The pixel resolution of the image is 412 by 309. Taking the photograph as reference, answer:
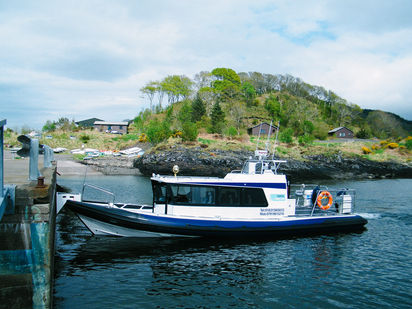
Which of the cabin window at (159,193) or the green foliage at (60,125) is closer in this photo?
the cabin window at (159,193)

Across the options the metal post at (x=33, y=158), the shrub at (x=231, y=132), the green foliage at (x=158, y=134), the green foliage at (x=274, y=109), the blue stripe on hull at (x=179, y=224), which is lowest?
the blue stripe on hull at (x=179, y=224)

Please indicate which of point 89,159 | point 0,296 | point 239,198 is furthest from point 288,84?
point 0,296

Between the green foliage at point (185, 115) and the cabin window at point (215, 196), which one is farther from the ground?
→ the green foliage at point (185, 115)

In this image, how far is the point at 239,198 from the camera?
631 inches

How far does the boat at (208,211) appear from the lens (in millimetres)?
14875

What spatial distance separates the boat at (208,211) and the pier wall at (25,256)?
7.22 meters

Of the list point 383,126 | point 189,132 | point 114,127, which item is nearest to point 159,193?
point 189,132

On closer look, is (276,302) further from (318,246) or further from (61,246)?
(61,246)

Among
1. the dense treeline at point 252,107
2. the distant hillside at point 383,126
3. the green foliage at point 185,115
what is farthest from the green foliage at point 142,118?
the distant hillside at point 383,126

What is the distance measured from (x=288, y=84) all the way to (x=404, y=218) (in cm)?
10883

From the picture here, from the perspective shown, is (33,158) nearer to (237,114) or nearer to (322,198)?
(322,198)

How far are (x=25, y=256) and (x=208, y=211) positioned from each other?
30.7ft

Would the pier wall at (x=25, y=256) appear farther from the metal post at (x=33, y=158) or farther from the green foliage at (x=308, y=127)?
the green foliage at (x=308, y=127)

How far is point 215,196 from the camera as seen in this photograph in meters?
15.7
